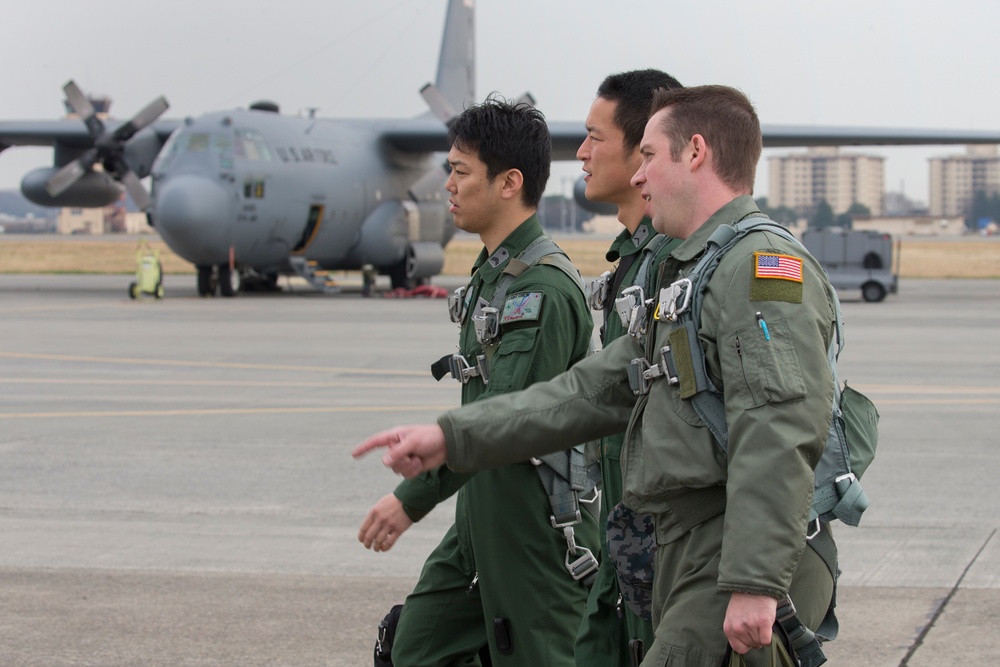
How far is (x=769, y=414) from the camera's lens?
2377mm

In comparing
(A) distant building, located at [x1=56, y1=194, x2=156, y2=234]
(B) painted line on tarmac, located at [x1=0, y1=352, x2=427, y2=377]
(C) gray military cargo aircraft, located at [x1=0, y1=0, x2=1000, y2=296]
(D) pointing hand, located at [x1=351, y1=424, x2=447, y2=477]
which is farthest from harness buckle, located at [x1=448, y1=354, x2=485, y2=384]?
(A) distant building, located at [x1=56, y1=194, x2=156, y2=234]

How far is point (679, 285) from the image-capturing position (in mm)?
2582

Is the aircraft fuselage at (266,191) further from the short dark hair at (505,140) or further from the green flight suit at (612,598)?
the green flight suit at (612,598)

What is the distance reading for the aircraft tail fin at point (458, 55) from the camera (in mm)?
36969

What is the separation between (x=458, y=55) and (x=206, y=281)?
43.7 ft

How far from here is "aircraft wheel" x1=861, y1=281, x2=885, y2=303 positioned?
1062 inches

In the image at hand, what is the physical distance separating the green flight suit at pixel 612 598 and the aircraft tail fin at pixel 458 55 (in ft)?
109

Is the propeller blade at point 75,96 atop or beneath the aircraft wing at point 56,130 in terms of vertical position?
atop

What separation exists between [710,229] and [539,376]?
94cm

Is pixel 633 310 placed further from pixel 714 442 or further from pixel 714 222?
pixel 714 442

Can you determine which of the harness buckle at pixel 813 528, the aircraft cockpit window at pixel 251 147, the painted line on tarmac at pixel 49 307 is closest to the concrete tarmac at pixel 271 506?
the harness buckle at pixel 813 528

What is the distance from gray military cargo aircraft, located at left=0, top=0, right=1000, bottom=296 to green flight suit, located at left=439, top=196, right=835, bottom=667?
21.6m

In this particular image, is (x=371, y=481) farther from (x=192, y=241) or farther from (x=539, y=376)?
(x=192, y=241)

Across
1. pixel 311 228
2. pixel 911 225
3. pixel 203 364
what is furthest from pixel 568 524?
pixel 911 225
